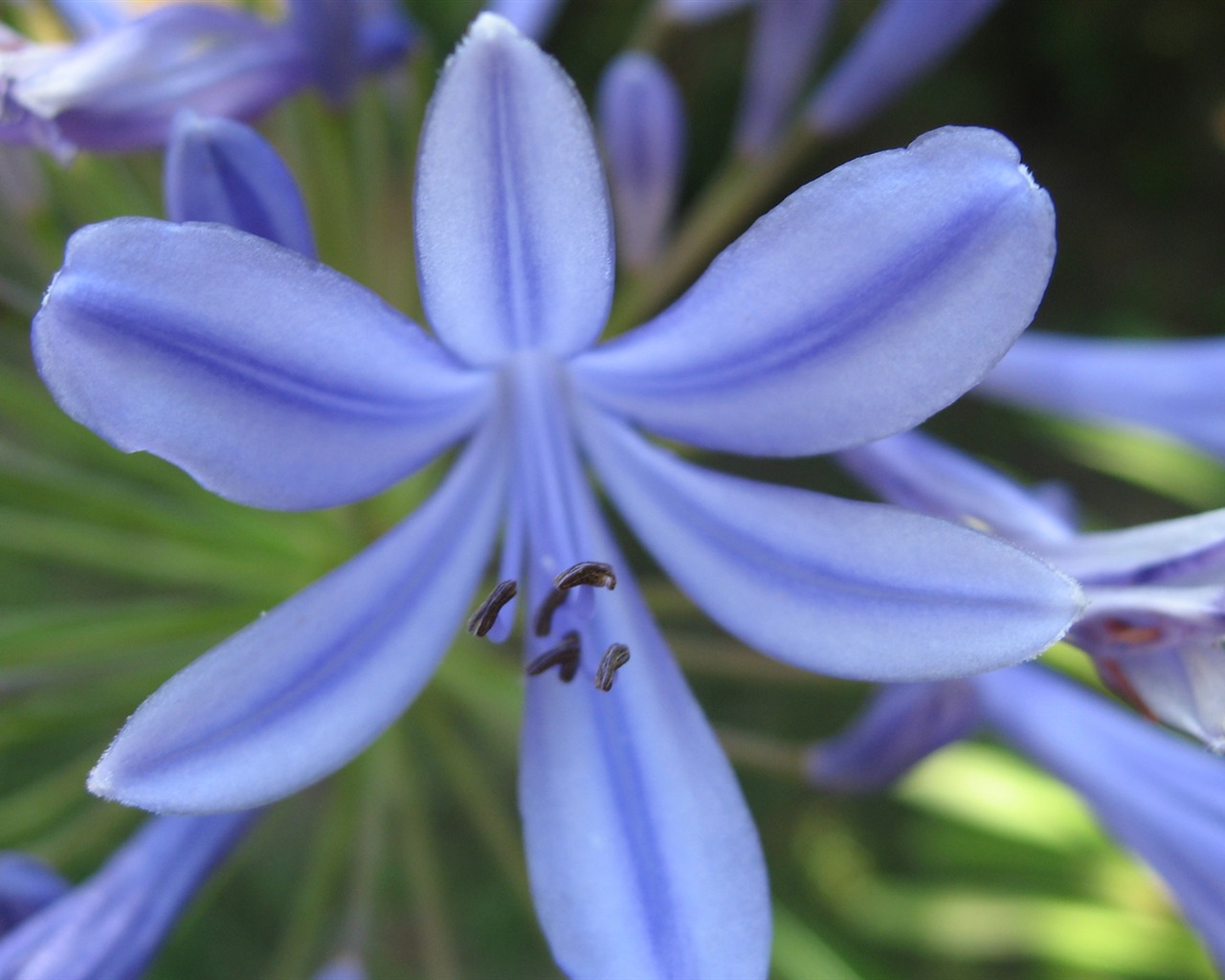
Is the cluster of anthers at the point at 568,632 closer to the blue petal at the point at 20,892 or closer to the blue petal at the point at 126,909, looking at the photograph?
the blue petal at the point at 126,909

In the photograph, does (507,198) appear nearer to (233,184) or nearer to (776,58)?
(233,184)

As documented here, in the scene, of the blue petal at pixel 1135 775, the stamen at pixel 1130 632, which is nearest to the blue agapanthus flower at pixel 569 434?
the stamen at pixel 1130 632

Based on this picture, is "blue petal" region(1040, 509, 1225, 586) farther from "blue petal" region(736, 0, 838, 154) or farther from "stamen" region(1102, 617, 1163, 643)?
"blue petal" region(736, 0, 838, 154)

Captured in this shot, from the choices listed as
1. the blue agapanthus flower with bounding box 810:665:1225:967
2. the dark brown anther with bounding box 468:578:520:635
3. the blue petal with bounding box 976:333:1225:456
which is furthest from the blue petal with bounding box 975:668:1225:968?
the dark brown anther with bounding box 468:578:520:635

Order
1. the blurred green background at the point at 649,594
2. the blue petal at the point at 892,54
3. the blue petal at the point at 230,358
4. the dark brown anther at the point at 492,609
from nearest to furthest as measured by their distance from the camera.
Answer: the blue petal at the point at 230,358 → the dark brown anther at the point at 492,609 → the blue petal at the point at 892,54 → the blurred green background at the point at 649,594

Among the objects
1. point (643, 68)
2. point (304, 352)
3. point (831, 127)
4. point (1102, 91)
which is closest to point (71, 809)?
point (304, 352)

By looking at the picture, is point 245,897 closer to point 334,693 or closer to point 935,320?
point 334,693
